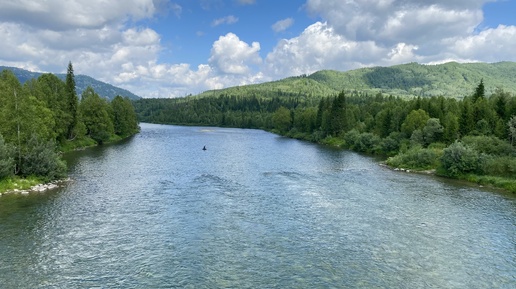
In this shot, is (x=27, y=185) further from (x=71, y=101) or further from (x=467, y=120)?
(x=467, y=120)

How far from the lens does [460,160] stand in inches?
2736

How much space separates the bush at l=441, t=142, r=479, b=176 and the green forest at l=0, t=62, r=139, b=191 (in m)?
65.6

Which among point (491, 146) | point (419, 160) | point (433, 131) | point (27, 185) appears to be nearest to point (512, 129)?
point (491, 146)

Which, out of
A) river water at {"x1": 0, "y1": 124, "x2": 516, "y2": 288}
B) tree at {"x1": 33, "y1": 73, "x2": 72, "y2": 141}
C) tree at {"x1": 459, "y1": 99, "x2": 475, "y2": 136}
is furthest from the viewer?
tree at {"x1": 459, "y1": 99, "x2": 475, "y2": 136}

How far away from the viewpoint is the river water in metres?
27.2

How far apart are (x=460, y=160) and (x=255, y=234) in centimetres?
5004

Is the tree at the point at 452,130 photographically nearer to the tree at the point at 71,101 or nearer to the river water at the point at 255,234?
the river water at the point at 255,234

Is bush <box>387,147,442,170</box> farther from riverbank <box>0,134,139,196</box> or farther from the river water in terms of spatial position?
riverbank <box>0,134,139,196</box>

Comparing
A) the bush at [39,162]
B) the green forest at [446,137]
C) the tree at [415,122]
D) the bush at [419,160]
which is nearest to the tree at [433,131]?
the green forest at [446,137]

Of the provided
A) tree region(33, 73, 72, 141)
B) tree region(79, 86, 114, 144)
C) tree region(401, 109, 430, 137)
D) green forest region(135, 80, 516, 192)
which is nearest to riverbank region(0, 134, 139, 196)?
tree region(33, 73, 72, 141)

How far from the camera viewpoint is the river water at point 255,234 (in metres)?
27.2

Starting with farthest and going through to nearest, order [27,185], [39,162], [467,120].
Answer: [467,120] → [39,162] → [27,185]

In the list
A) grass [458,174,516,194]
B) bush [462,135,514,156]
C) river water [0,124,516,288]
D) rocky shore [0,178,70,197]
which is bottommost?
river water [0,124,516,288]

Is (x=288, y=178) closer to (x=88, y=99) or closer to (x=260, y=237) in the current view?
(x=260, y=237)
